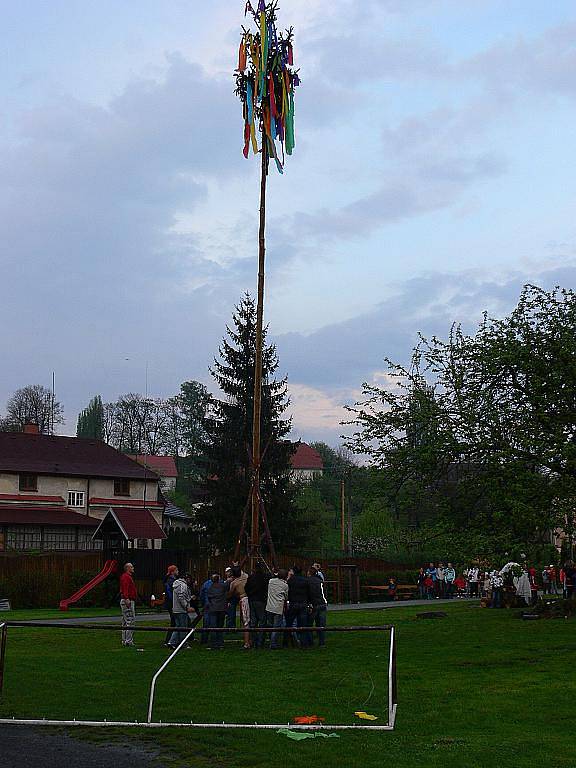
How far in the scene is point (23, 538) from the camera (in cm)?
5828

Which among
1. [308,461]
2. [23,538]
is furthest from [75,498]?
[308,461]

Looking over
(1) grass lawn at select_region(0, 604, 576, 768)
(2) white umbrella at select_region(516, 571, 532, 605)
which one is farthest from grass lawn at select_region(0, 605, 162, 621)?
(2) white umbrella at select_region(516, 571, 532, 605)

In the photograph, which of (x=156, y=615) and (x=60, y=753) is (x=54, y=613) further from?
(x=60, y=753)

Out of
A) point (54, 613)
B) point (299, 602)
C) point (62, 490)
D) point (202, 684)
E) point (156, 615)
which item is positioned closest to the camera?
point (202, 684)

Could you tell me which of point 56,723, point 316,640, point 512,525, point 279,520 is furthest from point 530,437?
point 279,520

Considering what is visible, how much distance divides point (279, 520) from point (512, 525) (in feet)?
111

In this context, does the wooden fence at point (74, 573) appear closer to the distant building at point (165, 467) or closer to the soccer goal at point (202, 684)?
the soccer goal at point (202, 684)

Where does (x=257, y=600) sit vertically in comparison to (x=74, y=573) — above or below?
below

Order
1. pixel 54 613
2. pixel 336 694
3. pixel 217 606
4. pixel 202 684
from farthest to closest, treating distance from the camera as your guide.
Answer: pixel 54 613, pixel 217 606, pixel 202 684, pixel 336 694

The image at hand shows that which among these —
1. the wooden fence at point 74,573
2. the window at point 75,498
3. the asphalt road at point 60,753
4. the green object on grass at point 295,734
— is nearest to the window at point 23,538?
the window at point 75,498

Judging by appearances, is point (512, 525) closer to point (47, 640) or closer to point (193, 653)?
point (193, 653)

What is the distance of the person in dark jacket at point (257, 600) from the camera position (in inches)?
922

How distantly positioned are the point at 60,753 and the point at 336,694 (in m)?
5.51

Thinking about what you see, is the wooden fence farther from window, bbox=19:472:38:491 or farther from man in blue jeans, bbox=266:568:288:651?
window, bbox=19:472:38:491
